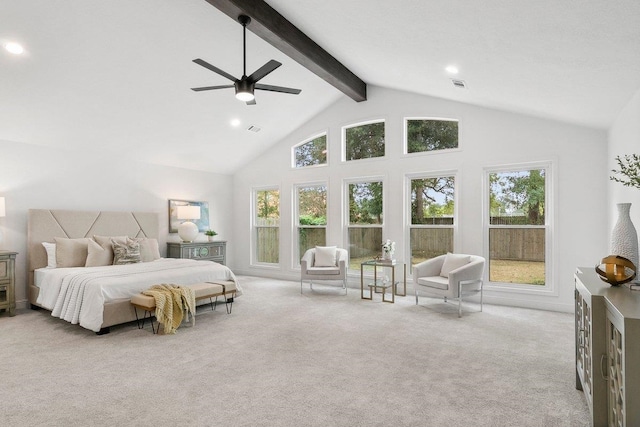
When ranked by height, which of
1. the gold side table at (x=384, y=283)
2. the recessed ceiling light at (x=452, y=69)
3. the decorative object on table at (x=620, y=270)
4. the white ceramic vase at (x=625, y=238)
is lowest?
the gold side table at (x=384, y=283)

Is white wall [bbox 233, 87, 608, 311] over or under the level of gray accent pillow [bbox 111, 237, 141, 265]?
over

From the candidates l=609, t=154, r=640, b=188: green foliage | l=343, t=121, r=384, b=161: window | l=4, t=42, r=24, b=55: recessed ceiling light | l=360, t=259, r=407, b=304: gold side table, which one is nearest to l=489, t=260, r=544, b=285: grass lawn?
l=360, t=259, r=407, b=304: gold side table

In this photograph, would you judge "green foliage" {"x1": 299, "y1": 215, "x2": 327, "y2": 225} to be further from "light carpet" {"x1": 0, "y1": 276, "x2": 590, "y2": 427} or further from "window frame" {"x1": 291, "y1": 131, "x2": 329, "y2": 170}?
"light carpet" {"x1": 0, "y1": 276, "x2": 590, "y2": 427}

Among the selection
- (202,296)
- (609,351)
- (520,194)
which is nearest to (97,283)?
(202,296)

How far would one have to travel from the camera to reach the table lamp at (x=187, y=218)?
7.09 m

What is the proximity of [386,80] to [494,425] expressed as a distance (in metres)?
4.93

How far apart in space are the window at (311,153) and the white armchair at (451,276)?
2.91 meters

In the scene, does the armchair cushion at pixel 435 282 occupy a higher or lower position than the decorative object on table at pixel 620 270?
lower

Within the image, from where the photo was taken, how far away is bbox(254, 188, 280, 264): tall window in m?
7.99

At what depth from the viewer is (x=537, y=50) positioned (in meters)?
3.03

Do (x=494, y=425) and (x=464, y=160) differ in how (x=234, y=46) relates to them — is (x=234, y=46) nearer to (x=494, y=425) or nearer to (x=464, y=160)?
(x=464, y=160)

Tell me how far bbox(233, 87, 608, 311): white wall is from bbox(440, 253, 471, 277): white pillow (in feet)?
1.40

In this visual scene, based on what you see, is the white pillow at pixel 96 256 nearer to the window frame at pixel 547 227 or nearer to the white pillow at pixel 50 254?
the white pillow at pixel 50 254

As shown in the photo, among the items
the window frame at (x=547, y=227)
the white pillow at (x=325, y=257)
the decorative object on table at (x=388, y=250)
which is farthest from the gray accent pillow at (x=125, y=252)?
the window frame at (x=547, y=227)
